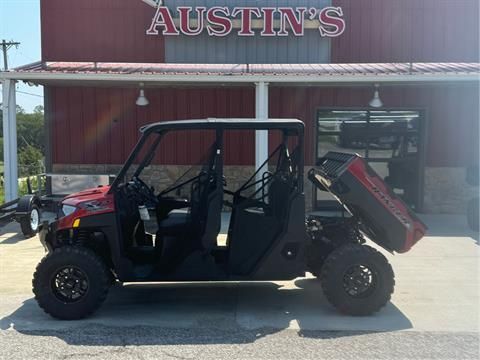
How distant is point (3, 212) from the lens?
29.4ft

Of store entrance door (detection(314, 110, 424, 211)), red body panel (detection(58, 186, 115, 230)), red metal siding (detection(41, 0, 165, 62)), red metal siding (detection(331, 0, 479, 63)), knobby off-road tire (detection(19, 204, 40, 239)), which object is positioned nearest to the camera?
red body panel (detection(58, 186, 115, 230))

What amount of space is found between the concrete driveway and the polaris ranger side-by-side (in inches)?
12.3

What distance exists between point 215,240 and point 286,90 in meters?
7.93

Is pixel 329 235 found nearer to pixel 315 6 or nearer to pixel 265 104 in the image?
pixel 265 104

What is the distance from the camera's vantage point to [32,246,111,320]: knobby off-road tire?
15.6 feet

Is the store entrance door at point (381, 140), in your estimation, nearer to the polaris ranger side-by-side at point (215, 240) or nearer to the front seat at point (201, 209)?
the polaris ranger side-by-side at point (215, 240)

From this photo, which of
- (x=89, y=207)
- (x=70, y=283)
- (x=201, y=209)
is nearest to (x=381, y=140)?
(x=201, y=209)

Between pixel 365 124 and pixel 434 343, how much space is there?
837 centimetres

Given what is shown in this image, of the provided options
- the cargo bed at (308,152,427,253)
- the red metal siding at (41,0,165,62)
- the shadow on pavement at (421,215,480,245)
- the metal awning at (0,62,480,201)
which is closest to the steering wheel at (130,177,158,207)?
the cargo bed at (308,152,427,253)

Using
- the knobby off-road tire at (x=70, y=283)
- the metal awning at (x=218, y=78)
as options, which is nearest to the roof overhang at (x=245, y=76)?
the metal awning at (x=218, y=78)

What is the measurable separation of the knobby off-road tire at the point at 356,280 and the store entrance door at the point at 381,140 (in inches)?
287

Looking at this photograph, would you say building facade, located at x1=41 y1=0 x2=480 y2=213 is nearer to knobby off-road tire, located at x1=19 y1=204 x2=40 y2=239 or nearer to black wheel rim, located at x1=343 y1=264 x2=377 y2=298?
knobby off-road tire, located at x1=19 y1=204 x2=40 y2=239

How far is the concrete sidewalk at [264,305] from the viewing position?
15.6 ft

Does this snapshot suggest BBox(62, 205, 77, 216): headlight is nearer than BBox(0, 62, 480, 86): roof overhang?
Yes
